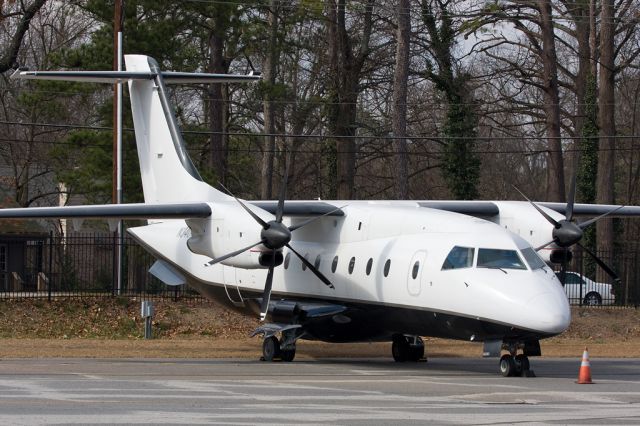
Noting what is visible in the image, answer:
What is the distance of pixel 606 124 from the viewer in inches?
1585

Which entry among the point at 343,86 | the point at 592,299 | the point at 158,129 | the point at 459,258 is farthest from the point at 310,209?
the point at 343,86

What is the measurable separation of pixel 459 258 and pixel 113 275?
1734cm

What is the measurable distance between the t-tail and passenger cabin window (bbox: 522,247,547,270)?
8219mm

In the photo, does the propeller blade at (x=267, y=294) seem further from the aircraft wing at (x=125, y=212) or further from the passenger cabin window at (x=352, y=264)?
the aircraft wing at (x=125, y=212)

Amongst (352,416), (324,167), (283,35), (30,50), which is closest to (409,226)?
(352,416)

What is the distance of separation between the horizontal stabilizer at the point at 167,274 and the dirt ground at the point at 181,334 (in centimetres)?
156

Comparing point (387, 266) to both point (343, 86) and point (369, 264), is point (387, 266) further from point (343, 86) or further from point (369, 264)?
point (343, 86)

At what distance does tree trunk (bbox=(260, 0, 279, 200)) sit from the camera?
43188 mm

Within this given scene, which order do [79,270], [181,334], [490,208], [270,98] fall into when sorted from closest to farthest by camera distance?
[490,208], [181,334], [270,98], [79,270]

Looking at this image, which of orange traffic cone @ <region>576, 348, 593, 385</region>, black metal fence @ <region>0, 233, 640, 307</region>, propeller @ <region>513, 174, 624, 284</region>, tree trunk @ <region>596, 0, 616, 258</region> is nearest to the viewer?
orange traffic cone @ <region>576, 348, 593, 385</region>

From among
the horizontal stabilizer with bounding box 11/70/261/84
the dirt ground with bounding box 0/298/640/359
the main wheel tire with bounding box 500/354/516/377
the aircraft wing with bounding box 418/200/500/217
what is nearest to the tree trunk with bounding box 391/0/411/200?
the dirt ground with bounding box 0/298/640/359

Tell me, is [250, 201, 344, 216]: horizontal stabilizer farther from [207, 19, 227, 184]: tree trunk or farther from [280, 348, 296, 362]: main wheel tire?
[207, 19, 227, 184]: tree trunk

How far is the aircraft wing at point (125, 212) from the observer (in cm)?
2114

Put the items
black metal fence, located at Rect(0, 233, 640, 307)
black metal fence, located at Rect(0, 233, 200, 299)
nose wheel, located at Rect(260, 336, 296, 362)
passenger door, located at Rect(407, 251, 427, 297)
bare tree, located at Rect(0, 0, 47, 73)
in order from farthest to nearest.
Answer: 1. bare tree, located at Rect(0, 0, 47, 73)
2. black metal fence, located at Rect(0, 233, 640, 307)
3. black metal fence, located at Rect(0, 233, 200, 299)
4. nose wheel, located at Rect(260, 336, 296, 362)
5. passenger door, located at Rect(407, 251, 427, 297)
